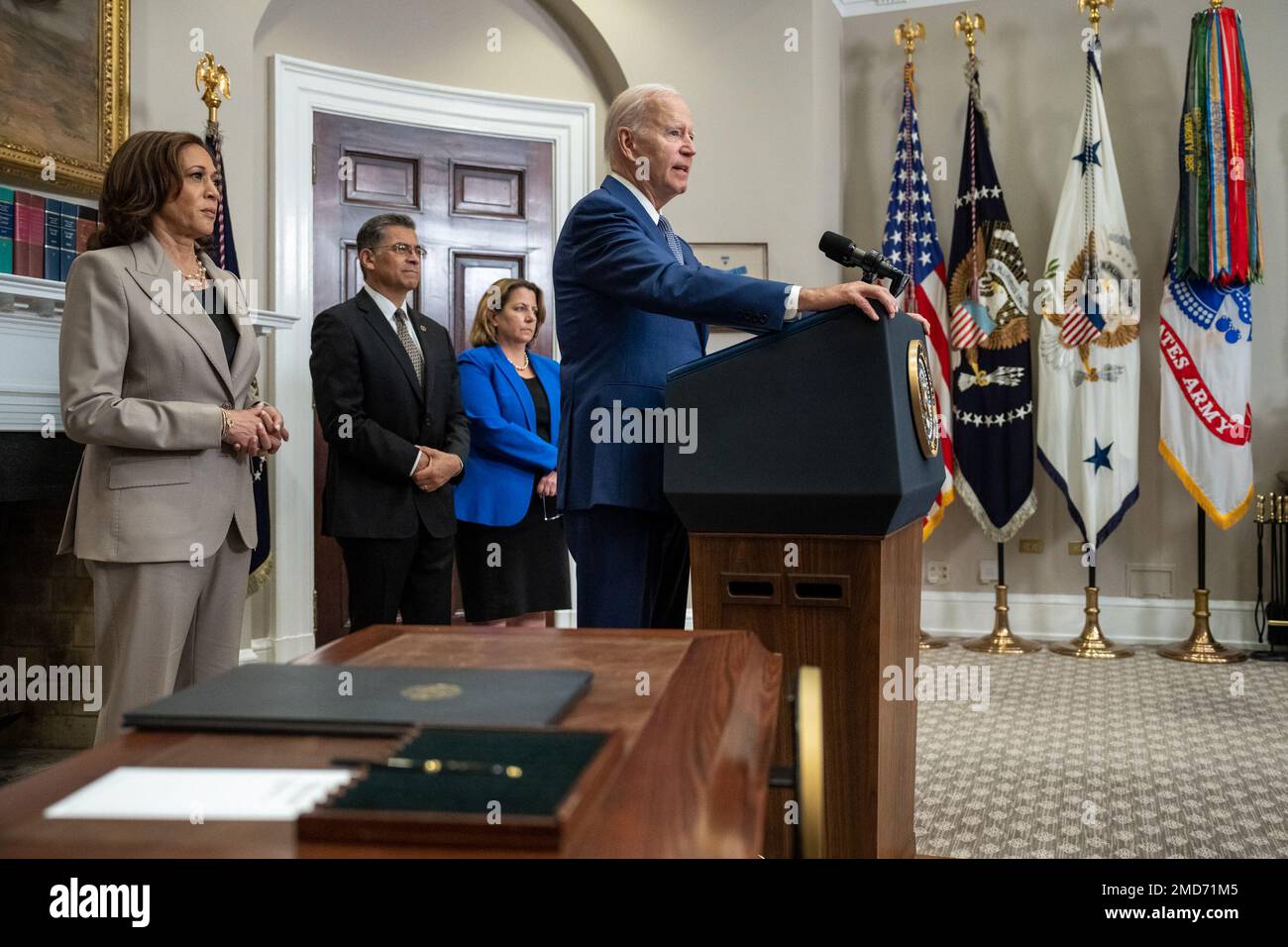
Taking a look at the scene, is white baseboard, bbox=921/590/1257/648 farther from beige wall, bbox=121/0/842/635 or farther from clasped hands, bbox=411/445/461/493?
clasped hands, bbox=411/445/461/493

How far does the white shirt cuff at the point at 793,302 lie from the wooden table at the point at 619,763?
2.55ft

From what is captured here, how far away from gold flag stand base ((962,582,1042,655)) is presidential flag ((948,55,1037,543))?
31 centimetres

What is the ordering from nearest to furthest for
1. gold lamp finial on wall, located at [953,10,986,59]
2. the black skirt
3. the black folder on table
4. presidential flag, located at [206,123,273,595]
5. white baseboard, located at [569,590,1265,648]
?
the black folder on table → the black skirt → presidential flag, located at [206,123,273,595] → white baseboard, located at [569,590,1265,648] → gold lamp finial on wall, located at [953,10,986,59]

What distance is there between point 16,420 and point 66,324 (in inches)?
38.8

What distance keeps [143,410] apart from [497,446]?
141cm

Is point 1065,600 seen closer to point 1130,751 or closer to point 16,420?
point 1130,751

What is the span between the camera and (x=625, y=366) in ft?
6.50

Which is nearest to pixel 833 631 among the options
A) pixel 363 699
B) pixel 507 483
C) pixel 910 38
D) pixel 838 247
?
pixel 838 247

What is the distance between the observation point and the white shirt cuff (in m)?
1.76

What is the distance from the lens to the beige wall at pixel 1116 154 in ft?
17.3

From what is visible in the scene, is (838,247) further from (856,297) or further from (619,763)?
(619,763)

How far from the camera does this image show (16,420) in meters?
3.03

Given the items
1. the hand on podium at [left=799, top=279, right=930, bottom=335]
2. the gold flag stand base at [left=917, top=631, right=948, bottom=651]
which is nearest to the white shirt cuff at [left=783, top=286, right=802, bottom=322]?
the hand on podium at [left=799, top=279, right=930, bottom=335]
